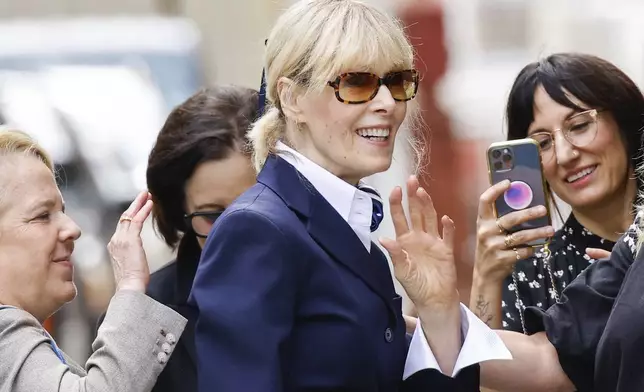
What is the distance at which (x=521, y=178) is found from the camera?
3887 millimetres

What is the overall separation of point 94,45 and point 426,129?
357 inches

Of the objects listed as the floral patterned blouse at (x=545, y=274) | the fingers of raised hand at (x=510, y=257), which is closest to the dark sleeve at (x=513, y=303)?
the floral patterned blouse at (x=545, y=274)

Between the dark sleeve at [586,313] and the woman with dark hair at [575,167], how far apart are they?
1.67ft

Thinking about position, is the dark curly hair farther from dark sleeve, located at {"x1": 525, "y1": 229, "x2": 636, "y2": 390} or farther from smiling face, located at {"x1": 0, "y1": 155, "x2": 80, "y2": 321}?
dark sleeve, located at {"x1": 525, "y1": 229, "x2": 636, "y2": 390}

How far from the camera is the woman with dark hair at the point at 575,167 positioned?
4.10 metres

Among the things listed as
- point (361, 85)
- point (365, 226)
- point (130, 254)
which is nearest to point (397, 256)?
point (365, 226)

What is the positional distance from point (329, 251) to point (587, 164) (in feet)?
4.06

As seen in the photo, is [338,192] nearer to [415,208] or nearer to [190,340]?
[415,208]

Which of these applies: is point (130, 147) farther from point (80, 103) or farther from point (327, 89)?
point (327, 89)

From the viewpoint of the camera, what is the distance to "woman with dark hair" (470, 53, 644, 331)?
410 centimetres

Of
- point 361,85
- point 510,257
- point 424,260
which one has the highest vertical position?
point 361,85

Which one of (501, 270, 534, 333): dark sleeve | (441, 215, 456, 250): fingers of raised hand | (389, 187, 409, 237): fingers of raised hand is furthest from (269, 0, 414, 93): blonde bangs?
(501, 270, 534, 333): dark sleeve

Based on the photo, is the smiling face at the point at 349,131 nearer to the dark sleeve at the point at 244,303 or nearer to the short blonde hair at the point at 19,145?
the dark sleeve at the point at 244,303

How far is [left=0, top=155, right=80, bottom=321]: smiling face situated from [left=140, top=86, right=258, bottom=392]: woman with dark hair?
2.19 ft
